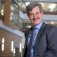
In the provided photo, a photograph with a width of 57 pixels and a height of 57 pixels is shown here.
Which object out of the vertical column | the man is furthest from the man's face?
the vertical column

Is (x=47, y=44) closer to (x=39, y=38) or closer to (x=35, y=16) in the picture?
(x=39, y=38)

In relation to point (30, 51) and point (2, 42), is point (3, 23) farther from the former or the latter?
point (30, 51)

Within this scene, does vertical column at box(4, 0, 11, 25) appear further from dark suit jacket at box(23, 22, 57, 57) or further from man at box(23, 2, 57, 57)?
dark suit jacket at box(23, 22, 57, 57)

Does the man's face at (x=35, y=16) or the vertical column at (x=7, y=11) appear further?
the vertical column at (x=7, y=11)

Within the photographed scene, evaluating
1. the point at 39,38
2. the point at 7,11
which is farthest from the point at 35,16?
the point at 7,11

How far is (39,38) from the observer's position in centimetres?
229

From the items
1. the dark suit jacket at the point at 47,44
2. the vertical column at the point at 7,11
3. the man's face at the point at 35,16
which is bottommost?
the dark suit jacket at the point at 47,44

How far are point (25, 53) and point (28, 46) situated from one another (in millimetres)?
107

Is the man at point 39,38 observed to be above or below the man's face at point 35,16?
below

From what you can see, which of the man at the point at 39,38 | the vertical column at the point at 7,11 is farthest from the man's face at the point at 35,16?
the vertical column at the point at 7,11

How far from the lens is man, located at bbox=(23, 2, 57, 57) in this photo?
2240 millimetres

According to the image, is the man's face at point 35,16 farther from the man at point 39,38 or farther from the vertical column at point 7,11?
the vertical column at point 7,11

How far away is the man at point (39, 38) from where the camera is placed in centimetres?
224

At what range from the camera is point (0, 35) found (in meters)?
8.86
